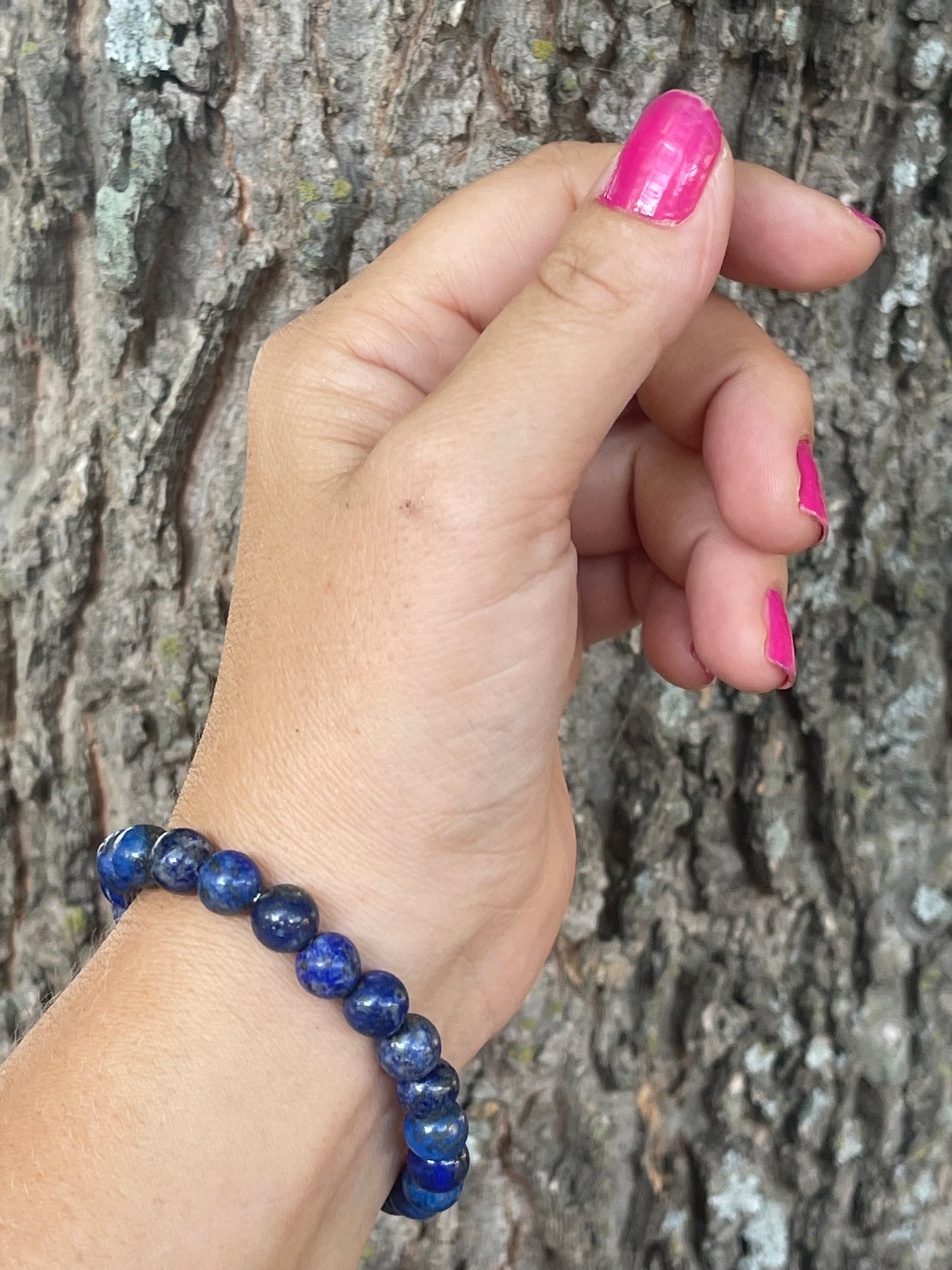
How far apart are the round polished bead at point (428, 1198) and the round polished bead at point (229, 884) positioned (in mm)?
314

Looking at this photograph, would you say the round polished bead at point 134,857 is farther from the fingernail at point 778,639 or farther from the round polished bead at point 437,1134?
the fingernail at point 778,639

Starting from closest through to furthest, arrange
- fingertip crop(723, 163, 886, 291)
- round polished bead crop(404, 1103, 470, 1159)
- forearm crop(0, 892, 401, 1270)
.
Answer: forearm crop(0, 892, 401, 1270) < round polished bead crop(404, 1103, 470, 1159) < fingertip crop(723, 163, 886, 291)

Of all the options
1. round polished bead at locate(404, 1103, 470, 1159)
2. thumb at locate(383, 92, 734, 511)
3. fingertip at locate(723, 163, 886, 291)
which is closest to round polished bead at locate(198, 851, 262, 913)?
round polished bead at locate(404, 1103, 470, 1159)

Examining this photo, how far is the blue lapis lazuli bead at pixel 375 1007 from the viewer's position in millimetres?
853

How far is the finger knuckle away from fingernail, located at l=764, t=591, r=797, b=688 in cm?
38

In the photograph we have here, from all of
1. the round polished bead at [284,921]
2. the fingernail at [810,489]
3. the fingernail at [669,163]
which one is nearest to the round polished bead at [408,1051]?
the round polished bead at [284,921]

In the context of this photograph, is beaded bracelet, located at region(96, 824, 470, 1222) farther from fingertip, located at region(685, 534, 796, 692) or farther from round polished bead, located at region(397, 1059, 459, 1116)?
fingertip, located at region(685, 534, 796, 692)

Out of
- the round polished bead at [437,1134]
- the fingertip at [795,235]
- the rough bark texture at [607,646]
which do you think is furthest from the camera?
the rough bark texture at [607,646]

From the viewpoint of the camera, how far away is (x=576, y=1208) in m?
1.40

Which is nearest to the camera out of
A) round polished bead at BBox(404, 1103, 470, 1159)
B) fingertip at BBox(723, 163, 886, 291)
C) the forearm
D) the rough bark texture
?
the forearm

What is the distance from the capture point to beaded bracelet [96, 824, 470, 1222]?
844 mm

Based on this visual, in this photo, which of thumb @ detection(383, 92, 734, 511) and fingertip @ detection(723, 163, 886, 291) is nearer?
thumb @ detection(383, 92, 734, 511)

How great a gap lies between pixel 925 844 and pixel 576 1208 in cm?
69

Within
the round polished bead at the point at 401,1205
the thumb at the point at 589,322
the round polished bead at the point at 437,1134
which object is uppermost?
the thumb at the point at 589,322
